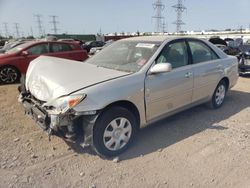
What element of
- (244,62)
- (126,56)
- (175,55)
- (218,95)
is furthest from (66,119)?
(244,62)

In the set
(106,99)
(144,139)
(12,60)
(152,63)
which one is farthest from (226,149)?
(12,60)

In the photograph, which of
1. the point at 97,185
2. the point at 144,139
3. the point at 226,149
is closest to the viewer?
the point at 97,185

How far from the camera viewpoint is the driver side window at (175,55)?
3865 mm

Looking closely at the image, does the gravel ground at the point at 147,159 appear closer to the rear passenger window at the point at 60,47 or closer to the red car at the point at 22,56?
the red car at the point at 22,56

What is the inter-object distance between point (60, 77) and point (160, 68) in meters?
1.35

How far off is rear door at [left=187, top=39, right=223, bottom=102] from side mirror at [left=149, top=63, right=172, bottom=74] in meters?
1.02

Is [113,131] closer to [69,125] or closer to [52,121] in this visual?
[69,125]

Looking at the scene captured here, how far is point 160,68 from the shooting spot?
346 cm

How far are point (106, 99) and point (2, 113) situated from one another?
2904 millimetres

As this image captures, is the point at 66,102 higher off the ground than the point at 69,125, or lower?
higher

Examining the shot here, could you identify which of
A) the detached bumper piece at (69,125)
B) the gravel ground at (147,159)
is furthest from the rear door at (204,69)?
the detached bumper piece at (69,125)

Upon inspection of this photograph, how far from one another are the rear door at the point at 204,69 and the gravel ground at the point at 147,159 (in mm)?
559

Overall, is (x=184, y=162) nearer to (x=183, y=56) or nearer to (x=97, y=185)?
(x=97, y=185)

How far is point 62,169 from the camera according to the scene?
3035 mm
